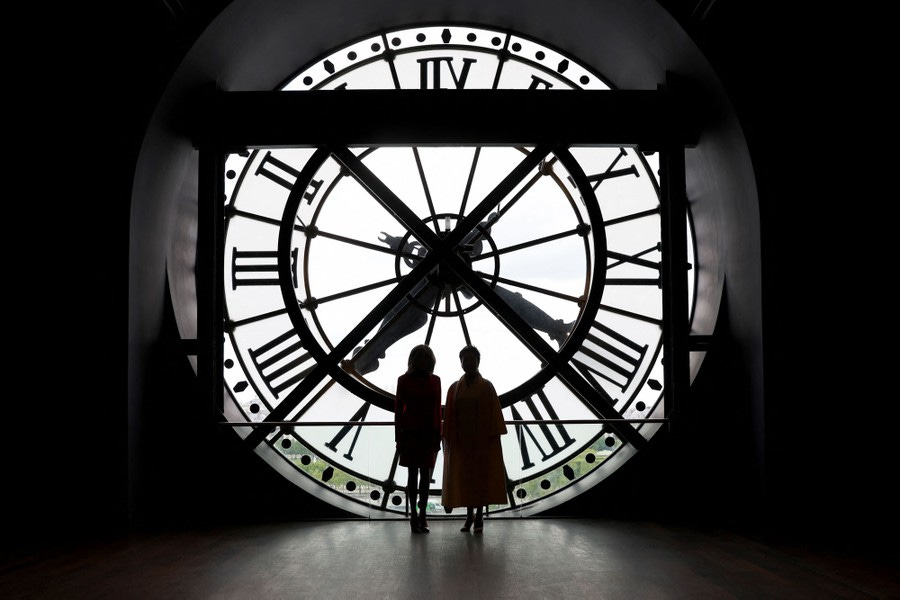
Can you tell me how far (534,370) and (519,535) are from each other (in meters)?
1.23

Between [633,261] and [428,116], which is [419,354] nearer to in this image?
[428,116]

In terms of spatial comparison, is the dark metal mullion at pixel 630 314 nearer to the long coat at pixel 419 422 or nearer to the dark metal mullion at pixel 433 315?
the dark metal mullion at pixel 433 315

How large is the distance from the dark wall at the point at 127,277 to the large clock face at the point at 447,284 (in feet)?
2.90

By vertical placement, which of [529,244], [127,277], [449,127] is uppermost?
[449,127]

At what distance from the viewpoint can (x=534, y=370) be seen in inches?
187

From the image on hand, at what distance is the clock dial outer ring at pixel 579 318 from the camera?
460 cm

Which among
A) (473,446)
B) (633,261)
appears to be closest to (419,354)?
(473,446)

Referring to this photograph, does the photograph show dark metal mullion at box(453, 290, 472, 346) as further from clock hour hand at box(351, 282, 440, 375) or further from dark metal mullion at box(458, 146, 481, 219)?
dark metal mullion at box(458, 146, 481, 219)

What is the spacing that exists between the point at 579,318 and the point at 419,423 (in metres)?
1.40

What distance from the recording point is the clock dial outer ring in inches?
181

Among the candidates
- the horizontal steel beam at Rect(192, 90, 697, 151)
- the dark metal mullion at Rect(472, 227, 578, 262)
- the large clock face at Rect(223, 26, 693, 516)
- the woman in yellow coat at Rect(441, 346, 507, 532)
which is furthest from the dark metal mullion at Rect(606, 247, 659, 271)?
the woman in yellow coat at Rect(441, 346, 507, 532)

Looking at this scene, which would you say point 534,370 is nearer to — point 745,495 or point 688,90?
A: point 745,495

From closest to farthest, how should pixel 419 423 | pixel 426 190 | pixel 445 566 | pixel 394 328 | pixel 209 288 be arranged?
pixel 445 566 → pixel 419 423 → pixel 209 288 → pixel 394 328 → pixel 426 190

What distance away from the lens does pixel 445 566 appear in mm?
Result: 3037
